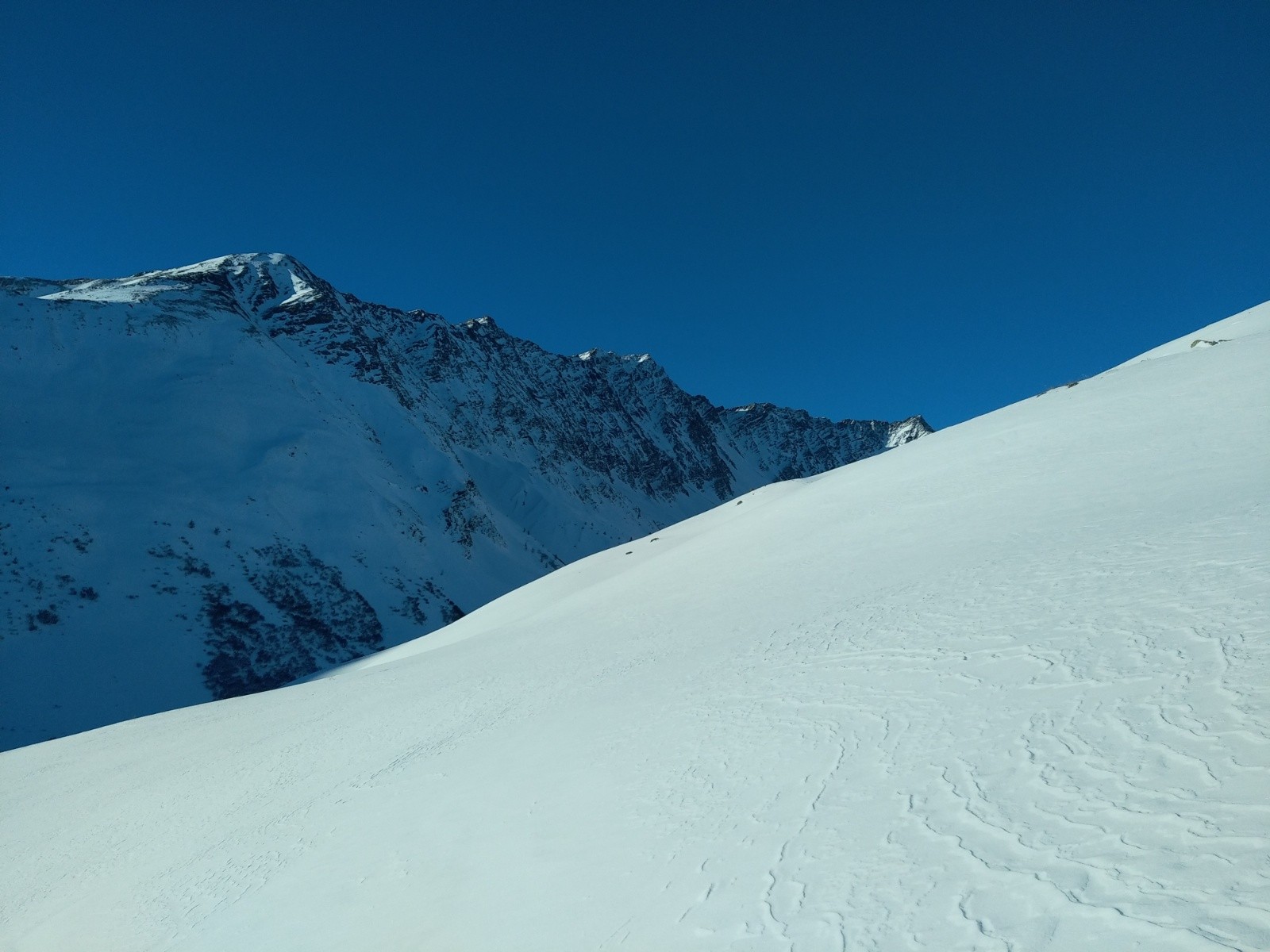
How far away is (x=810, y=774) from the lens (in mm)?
6113

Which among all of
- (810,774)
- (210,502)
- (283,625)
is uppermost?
(210,502)

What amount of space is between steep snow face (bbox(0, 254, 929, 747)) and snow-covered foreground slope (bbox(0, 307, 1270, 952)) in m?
29.7

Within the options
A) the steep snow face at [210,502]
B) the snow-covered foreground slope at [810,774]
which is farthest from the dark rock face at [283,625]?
the snow-covered foreground slope at [810,774]

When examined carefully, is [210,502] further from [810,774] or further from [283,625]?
[810,774]

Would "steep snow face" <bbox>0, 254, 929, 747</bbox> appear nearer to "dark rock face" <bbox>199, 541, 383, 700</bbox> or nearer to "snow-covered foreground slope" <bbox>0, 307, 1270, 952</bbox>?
"dark rock face" <bbox>199, 541, 383, 700</bbox>

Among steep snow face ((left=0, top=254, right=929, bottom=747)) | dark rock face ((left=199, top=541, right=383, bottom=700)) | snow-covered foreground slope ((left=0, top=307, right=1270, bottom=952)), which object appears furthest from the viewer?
dark rock face ((left=199, top=541, right=383, bottom=700))

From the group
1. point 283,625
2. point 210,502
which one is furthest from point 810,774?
point 210,502

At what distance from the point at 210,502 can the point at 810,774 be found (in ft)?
196

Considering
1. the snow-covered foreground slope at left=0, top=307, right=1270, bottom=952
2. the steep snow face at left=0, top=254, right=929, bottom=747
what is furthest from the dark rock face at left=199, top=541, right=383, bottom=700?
the snow-covered foreground slope at left=0, top=307, right=1270, bottom=952

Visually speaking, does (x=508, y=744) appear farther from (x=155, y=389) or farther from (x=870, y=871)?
(x=155, y=389)

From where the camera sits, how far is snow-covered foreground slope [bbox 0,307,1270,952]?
162 inches

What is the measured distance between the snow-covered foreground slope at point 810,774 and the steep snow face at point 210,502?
97.4 feet

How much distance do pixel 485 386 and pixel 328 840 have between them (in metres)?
130

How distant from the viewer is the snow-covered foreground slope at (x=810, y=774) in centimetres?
412
